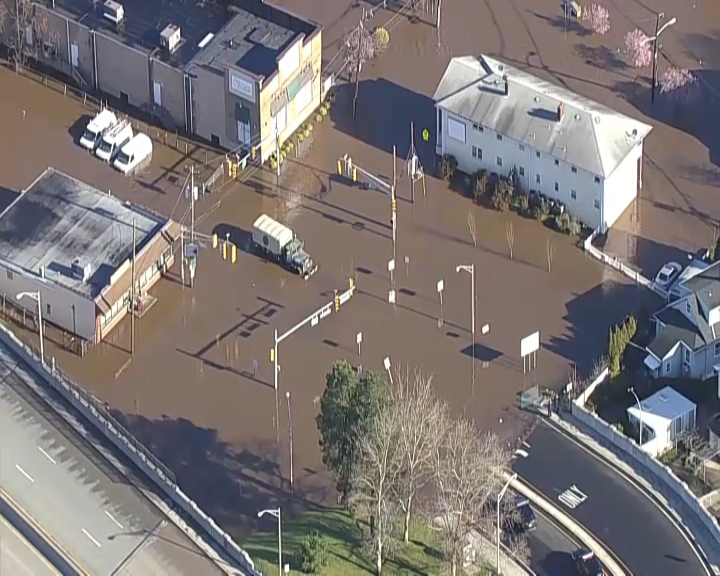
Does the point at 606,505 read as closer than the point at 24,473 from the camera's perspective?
Yes

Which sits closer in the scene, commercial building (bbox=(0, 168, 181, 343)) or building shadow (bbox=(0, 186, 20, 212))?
commercial building (bbox=(0, 168, 181, 343))

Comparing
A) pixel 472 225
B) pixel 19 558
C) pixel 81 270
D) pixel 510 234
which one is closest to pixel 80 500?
pixel 19 558

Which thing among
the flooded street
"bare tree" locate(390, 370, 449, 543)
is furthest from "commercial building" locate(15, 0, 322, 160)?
"bare tree" locate(390, 370, 449, 543)

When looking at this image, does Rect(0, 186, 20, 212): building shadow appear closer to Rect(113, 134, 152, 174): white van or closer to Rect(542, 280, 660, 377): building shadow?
Rect(113, 134, 152, 174): white van

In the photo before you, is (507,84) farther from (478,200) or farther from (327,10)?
(327,10)

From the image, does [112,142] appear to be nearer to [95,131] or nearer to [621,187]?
[95,131]

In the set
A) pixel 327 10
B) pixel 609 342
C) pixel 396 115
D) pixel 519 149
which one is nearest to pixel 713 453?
pixel 609 342
